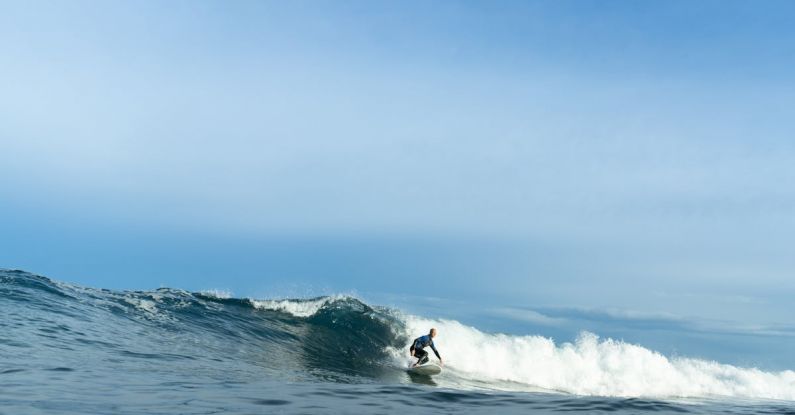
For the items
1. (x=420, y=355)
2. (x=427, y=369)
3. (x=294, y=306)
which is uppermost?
(x=294, y=306)

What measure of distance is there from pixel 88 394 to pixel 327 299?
70.6 ft

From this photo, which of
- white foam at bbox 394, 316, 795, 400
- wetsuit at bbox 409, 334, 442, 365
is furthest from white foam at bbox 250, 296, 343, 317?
wetsuit at bbox 409, 334, 442, 365

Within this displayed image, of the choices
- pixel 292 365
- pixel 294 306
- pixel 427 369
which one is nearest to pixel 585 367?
pixel 427 369

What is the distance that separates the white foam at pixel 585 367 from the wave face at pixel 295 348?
71 mm

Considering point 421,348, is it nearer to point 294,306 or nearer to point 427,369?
point 427,369

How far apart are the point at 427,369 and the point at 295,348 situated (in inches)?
215

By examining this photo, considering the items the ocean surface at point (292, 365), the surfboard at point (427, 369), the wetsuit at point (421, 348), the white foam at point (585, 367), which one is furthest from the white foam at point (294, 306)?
the surfboard at point (427, 369)

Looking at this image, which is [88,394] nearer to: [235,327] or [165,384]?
[165,384]

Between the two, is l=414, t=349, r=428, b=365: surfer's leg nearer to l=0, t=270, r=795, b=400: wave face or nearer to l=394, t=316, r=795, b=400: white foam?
l=0, t=270, r=795, b=400: wave face

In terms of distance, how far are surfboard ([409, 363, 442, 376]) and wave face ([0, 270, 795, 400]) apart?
44 cm

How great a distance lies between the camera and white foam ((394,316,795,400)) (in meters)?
27.9

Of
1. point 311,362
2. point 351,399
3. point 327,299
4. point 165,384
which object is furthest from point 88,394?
point 327,299

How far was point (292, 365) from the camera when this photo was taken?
1988 centimetres

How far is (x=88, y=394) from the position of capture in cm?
1070
